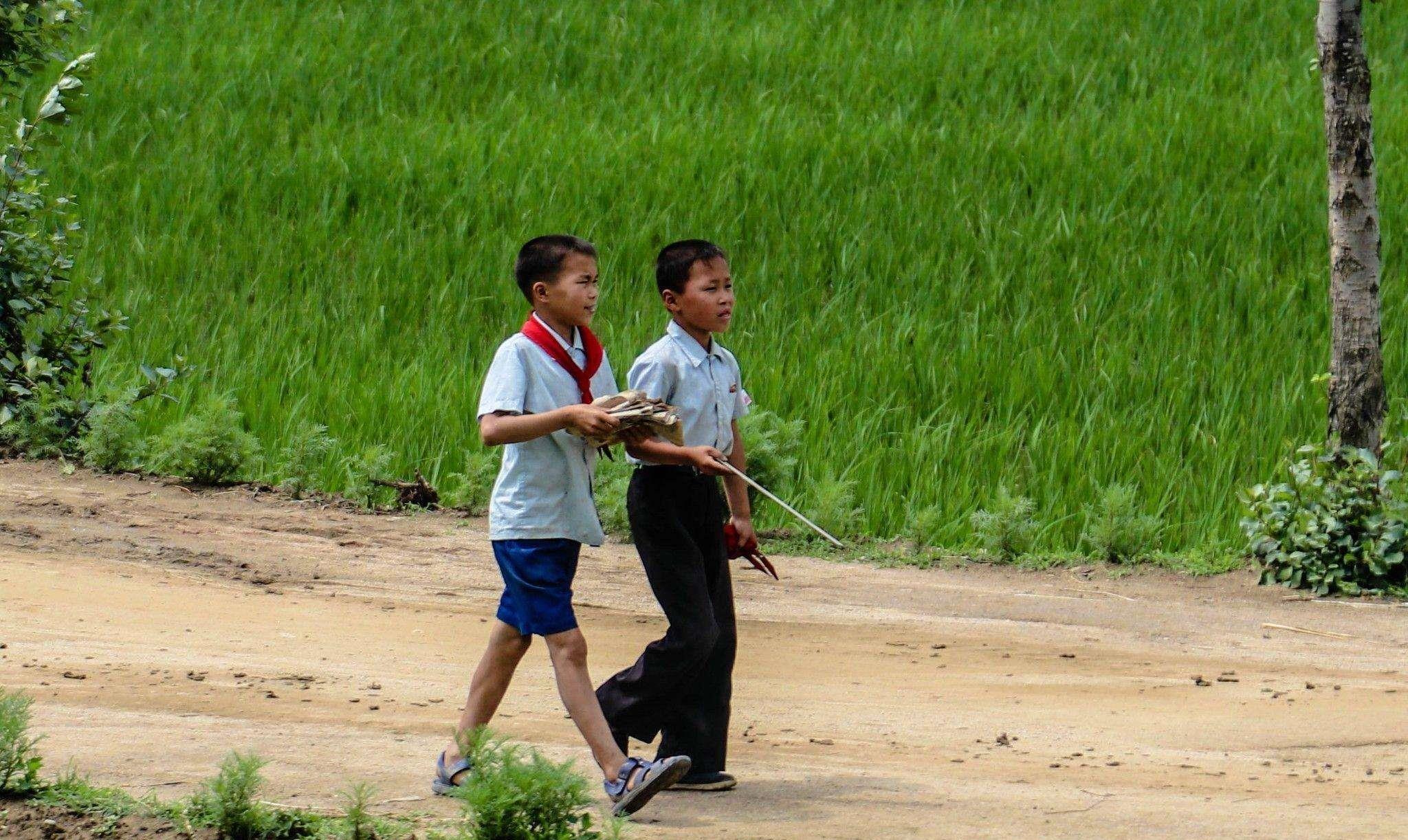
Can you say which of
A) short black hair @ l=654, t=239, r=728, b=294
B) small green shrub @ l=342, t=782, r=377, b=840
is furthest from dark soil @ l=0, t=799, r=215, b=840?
short black hair @ l=654, t=239, r=728, b=294

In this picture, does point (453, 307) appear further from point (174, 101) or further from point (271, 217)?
point (174, 101)

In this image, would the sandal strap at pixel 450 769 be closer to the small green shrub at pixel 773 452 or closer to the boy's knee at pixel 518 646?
the boy's knee at pixel 518 646

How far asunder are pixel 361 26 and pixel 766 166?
561 cm

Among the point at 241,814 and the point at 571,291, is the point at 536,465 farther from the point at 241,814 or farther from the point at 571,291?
the point at 241,814

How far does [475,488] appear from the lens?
791 cm

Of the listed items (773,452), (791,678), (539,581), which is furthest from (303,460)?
(539,581)

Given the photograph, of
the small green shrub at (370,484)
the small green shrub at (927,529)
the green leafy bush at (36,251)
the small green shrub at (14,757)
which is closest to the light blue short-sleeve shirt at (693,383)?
the green leafy bush at (36,251)

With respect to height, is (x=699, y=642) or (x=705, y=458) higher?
(x=705, y=458)

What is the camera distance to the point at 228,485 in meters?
8.33

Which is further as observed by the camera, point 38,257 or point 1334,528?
point 1334,528

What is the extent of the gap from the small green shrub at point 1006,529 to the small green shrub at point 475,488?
2362mm

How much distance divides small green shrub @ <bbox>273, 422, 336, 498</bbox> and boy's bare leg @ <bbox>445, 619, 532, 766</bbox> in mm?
4495

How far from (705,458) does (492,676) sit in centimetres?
75

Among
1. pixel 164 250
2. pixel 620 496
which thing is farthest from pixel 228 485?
pixel 164 250
